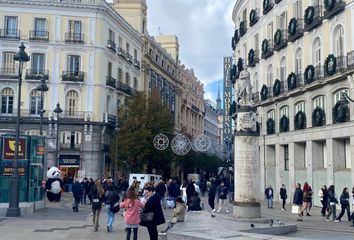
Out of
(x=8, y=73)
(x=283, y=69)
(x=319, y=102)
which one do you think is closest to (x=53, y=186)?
(x=319, y=102)

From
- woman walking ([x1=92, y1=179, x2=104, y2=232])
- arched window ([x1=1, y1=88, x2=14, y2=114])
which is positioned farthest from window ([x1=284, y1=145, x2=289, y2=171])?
arched window ([x1=1, y1=88, x2=14, y2=114])

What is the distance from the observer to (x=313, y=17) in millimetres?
31344

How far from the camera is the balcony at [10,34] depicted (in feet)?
161

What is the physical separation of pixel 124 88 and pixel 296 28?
2708 centimetres

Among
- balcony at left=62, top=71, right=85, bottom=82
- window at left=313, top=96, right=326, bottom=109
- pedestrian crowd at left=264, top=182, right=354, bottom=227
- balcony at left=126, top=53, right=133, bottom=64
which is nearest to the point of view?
pedestrian crowd at left=264, top=182, right=354, bottom=227

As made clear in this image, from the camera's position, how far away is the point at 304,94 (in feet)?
108

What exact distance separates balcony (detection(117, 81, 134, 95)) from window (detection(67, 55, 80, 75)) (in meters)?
5.90

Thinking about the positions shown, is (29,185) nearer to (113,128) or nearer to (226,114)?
(113,128)

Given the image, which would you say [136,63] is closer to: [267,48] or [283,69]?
[267,48]

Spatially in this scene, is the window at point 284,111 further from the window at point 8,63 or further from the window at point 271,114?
the window at point 8,63

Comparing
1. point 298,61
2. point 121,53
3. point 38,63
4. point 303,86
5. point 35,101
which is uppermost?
point 121,53

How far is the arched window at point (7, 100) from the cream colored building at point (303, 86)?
23.4 metres

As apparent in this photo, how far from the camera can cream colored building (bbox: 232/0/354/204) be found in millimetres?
28297

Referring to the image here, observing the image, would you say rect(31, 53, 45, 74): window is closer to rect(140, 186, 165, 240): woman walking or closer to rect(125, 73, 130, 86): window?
rect(125, 73, 130, 86): window
